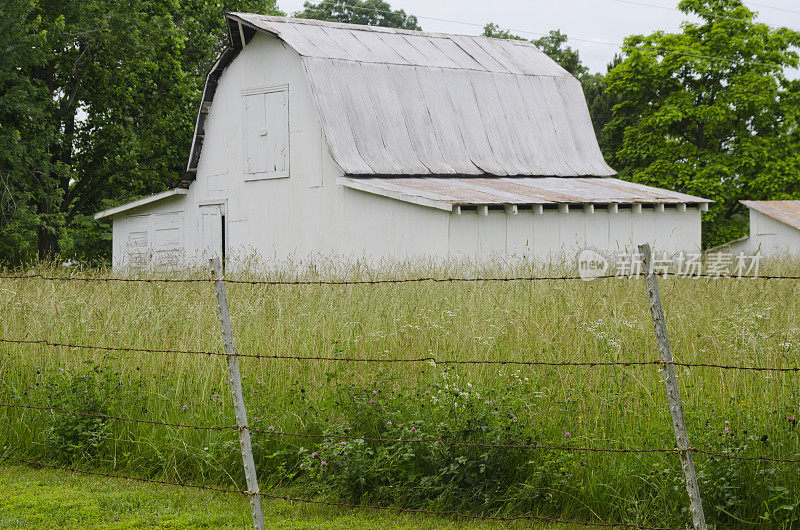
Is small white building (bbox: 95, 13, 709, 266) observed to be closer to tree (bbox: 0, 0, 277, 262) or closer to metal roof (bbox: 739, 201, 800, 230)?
tree (bbox: 0, 0, 277, 262)

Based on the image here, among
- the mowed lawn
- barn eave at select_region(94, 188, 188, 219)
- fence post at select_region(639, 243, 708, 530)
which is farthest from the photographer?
barn eave at select_region(94, 188, 188, 219)

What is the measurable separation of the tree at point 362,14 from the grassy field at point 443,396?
164ft

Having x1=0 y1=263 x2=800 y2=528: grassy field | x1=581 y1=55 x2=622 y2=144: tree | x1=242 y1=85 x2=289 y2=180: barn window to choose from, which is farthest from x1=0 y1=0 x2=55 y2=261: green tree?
x1=581 y1=55 x2=622 y2=144: tree

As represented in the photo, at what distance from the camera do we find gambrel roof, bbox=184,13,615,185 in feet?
63.2

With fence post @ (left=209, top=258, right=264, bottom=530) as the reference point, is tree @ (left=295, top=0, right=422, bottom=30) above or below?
above

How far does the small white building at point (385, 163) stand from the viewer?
17.3m

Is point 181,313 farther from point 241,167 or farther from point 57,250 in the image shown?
point 57,250

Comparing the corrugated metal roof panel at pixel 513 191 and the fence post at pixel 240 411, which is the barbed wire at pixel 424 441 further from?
the corrugated metal roof panel at pixel 513 191

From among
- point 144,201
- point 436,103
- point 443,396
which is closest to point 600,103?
point 436,103

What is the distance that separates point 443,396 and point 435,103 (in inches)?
619

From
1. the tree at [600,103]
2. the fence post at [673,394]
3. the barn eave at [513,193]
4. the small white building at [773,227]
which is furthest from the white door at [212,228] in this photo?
the tree at [600,103]

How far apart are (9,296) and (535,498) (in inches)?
266

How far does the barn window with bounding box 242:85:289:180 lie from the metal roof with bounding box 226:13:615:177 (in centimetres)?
129

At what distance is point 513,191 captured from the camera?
1803 centimetres
